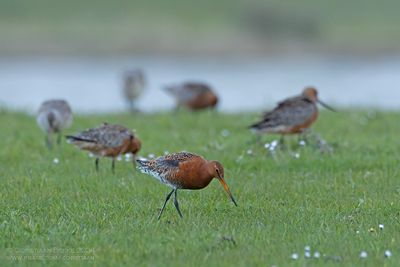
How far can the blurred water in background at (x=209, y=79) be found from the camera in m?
24.8

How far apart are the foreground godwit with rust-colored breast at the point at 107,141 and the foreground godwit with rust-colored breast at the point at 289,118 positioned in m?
1.94

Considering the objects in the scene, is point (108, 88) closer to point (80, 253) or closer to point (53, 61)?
point (53, 61)

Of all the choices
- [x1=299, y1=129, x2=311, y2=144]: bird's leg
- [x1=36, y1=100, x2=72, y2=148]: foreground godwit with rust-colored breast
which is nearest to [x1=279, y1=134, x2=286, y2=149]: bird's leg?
[x1=299, y1=129, x2=311, y2=144]: bird's leg

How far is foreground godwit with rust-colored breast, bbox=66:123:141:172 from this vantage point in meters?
10.7

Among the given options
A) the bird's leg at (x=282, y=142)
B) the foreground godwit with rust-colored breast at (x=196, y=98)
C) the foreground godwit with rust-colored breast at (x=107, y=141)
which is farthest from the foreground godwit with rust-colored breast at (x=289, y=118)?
the foreground godwit with rust-colored breast at (x=196, y=98)

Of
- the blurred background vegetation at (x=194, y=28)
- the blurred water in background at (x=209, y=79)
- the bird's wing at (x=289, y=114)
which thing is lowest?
Answer: the blurred water in background at (x=209, y=79)

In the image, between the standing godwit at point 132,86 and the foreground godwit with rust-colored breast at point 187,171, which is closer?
the foreground godwit with rust-colored breast at point 187,171

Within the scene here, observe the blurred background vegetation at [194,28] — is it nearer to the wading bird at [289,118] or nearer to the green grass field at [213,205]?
the green grass field at [213,205]

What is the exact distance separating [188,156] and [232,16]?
1276 inches

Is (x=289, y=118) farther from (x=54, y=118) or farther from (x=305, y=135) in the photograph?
(x=54, y=118)

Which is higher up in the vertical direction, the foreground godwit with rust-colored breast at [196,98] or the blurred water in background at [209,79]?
the foreground godwit with rust-colored breast at [196,98]

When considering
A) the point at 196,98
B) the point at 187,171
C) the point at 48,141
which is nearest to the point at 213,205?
the point at 187,171

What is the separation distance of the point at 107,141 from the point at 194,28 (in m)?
28.6

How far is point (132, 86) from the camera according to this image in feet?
61.7
